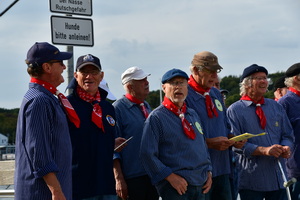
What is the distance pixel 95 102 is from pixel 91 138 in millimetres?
369

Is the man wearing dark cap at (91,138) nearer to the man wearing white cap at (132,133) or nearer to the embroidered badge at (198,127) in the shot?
the man wearing white cap at (132,133)

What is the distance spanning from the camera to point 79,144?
14.0 feet

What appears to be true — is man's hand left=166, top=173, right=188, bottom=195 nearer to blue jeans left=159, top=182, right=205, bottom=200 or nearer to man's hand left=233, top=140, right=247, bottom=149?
blue jeans left=159, top=182, right=205, bottom=200

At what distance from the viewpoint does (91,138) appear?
4312mm

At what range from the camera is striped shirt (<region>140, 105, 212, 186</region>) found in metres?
4.48

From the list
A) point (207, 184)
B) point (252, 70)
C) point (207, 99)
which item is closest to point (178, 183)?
point (207, 184)

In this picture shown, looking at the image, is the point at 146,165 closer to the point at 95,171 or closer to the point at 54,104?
the point at 95,171

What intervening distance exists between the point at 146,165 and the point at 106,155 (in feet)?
1.25

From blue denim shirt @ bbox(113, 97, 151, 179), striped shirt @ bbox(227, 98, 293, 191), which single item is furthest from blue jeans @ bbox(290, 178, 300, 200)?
blue denim shirt @ bbox(113, 97, 151, 179)

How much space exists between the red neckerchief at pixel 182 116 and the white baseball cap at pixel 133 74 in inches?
25.8

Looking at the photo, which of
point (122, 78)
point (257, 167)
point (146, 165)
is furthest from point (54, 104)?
point (257, 167)

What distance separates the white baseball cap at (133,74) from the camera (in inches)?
211

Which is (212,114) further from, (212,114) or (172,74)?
(172,74)

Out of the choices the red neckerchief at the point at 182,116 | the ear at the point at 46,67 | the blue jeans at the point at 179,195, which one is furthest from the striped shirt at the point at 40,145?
the red neckerchief at the point at 182,116
